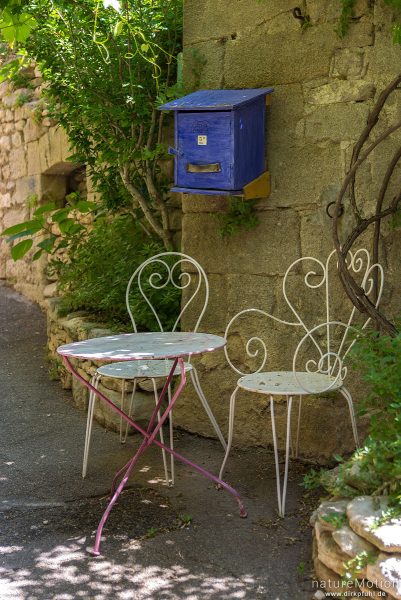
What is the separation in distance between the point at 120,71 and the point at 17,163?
318 cm

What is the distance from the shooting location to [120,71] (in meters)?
4.71

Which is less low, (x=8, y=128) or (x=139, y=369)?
(x=8, y=128)

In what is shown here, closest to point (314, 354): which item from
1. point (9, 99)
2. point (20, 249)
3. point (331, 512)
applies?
point (331, 512)

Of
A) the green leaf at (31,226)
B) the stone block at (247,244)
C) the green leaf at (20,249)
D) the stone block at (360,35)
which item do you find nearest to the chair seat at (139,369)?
the stone block at (247,244)

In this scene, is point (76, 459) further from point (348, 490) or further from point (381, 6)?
point (381, 6)

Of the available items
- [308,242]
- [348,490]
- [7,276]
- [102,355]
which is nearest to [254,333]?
[308,242]

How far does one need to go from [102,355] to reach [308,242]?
1216 millimetres

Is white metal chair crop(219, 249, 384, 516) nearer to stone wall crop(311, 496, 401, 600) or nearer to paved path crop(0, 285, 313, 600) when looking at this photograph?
paved path crop(0, 285, 313, 600)

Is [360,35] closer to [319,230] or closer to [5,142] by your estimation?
[319,230]

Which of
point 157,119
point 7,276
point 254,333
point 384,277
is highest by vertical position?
point 157,119

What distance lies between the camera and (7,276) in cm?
809

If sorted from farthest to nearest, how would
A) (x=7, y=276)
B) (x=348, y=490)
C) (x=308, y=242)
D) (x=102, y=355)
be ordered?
(x=7, y=276)
(x=308, y=242)
(x=102, y=355)
(x=348, y=490)

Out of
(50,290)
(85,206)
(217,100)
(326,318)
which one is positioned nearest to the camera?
(217,100)

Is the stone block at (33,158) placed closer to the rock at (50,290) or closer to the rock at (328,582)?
the rock at (50,290)
